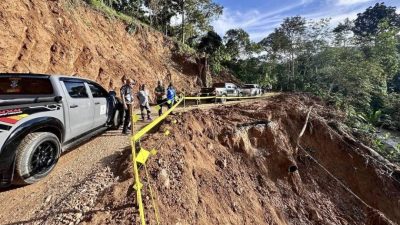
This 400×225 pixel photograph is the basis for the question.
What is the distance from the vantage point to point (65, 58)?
12.2 metres

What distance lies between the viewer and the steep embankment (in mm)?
10141

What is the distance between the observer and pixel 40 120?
13.1 ft

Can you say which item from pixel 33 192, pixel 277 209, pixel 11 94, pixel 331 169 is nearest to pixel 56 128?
pixel 33 192

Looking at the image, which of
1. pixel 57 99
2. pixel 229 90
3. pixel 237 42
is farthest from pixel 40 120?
pixel 237 42

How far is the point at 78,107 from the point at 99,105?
101 centimetres

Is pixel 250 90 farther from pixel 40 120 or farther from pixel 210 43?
pixel 40 120

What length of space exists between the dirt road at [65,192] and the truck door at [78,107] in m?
0.67

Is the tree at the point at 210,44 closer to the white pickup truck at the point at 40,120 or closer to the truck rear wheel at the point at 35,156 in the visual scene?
the white pickup truck at the point at 40,120

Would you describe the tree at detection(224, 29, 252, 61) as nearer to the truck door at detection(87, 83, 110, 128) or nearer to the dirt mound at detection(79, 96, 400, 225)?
the dirt mound at detection(79, 96, 400, 225)

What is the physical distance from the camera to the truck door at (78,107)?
16.0 ft

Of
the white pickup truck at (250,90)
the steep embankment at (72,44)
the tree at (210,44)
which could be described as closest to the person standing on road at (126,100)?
the steep embankment at (72,44)

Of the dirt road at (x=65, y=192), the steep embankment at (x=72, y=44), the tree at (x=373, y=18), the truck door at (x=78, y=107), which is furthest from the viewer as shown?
the tree at (x=373, y=18)

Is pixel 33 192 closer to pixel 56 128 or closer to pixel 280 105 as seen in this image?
pixel 56 128

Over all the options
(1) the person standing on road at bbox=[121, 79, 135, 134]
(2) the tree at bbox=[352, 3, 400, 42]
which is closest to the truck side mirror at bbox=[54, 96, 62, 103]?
(1) the person standing on road at bbox=[121, 79, 135, 134]
